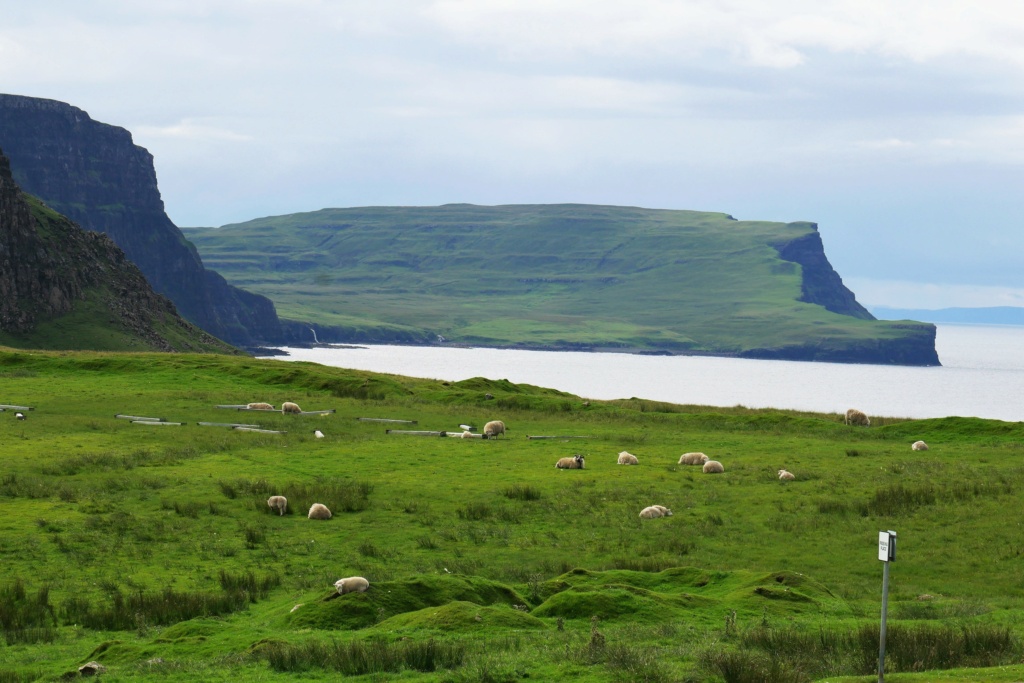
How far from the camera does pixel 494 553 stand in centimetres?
2644

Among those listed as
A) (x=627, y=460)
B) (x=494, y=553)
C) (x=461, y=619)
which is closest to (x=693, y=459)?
(x=627, y=460)

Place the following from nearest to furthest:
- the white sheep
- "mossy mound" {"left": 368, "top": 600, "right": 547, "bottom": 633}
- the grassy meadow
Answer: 1. the grassy meadow
2. "mossy mound" {"left": 368, "top": 600, "right": 547, "bottom": 633}
3. the white sheep

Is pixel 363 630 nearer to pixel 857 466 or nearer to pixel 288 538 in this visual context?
pixel 288 538

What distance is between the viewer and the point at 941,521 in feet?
100.0

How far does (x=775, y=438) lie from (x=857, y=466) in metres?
10.9

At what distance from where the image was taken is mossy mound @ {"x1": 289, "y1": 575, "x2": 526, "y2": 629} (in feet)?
59.8

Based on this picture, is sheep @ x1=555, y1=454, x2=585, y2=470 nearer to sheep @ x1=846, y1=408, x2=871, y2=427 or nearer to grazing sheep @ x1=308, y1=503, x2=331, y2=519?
grazing sheep @ x1=308, y1=503, x2=331, y2=519

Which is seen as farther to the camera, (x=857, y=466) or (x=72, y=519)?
(x=857, y=466)

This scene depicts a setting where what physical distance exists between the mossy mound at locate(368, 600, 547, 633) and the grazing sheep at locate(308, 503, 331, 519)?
1183 centimetres

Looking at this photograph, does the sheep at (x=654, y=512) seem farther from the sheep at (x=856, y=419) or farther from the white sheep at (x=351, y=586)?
the sheep at (x=856, y=419)

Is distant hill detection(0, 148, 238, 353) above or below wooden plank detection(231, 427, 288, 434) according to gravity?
above

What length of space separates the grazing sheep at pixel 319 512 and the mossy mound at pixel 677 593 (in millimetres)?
9790

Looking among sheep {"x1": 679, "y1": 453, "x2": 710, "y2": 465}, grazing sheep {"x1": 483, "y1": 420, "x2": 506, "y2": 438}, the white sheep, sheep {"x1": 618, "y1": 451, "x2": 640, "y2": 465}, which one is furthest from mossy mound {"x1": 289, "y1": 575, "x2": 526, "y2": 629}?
grazing sheep {"x1": 483, "y1": 420, "x2": 506, "y2": 438}

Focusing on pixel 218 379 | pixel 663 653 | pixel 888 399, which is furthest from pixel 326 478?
pixel 888 399
